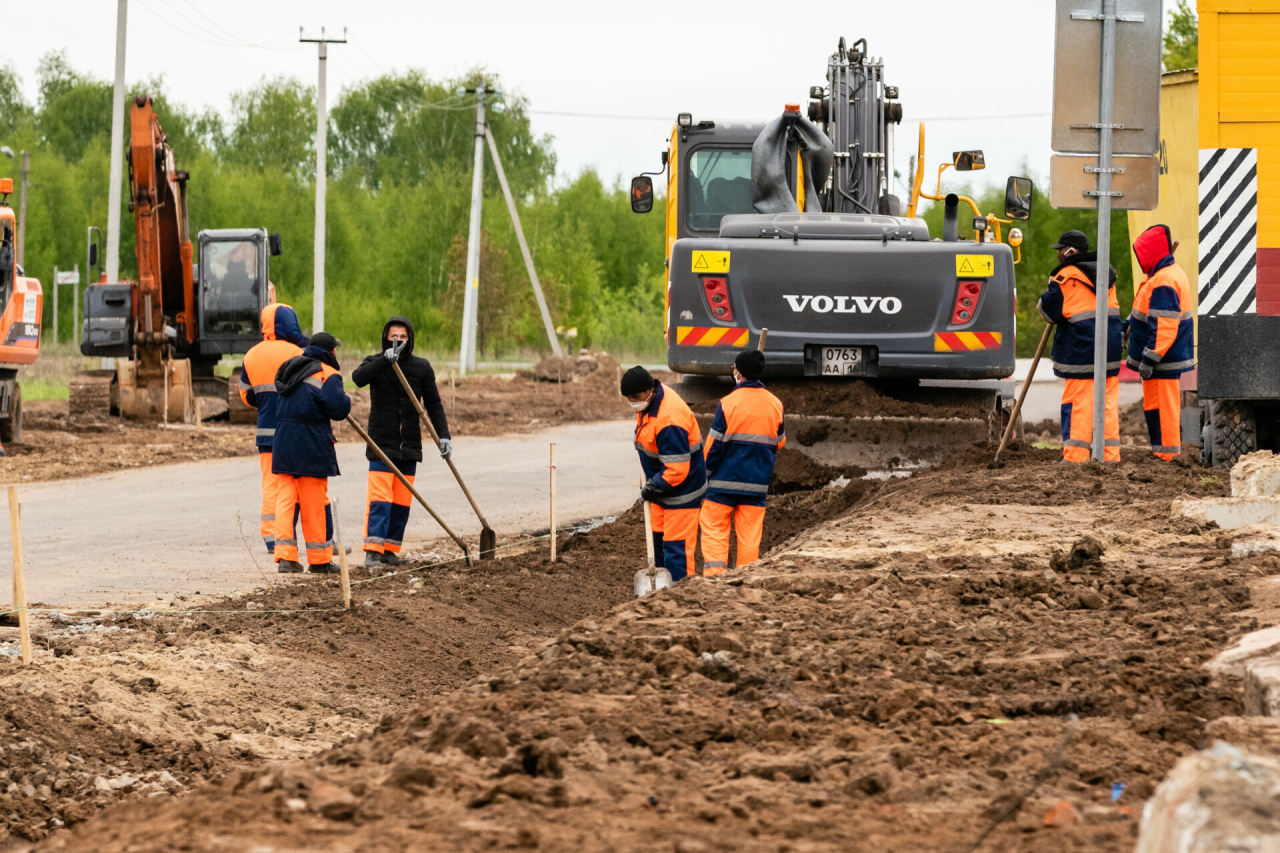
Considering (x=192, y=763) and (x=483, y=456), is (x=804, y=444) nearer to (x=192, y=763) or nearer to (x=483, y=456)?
(x=192, y=763)

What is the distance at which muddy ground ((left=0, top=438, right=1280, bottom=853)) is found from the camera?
3.47 metres

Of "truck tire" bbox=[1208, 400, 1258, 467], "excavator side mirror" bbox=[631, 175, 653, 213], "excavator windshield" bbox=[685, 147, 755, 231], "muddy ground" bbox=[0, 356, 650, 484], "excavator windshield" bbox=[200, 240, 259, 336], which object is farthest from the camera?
"excavator windshield" bbox=[200, 240, 259, 336]

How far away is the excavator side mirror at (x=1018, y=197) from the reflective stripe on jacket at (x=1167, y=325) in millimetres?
1100

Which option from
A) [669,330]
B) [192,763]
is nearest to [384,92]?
[669,330]

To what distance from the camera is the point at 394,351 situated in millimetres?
10336

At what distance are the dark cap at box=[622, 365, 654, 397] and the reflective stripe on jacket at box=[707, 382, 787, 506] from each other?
17.4 inches

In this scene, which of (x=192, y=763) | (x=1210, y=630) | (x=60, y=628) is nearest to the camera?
(x=1210, y=630)

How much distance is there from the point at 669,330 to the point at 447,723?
6.75 m

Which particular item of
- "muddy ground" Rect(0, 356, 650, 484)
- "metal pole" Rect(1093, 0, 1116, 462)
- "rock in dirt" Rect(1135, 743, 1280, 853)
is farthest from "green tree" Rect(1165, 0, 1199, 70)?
"rock in dirt" Rect(1135, 743, 1280, 853)

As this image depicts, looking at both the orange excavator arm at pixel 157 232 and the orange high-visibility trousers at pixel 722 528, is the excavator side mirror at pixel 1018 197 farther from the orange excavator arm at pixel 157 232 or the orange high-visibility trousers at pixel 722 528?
the orange excavator arm at pixel 157 232

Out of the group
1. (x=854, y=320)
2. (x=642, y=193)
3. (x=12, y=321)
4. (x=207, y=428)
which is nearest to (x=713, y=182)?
(x=642, y=193)

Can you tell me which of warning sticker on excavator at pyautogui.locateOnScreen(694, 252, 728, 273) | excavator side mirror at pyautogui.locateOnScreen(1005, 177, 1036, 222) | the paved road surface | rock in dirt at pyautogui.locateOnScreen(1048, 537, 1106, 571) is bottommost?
the paved road surface

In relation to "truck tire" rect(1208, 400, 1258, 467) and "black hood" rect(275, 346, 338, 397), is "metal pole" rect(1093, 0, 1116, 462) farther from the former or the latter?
"black hood" rect(275, 346, 338, 397)

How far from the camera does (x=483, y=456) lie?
18875 millimetres
